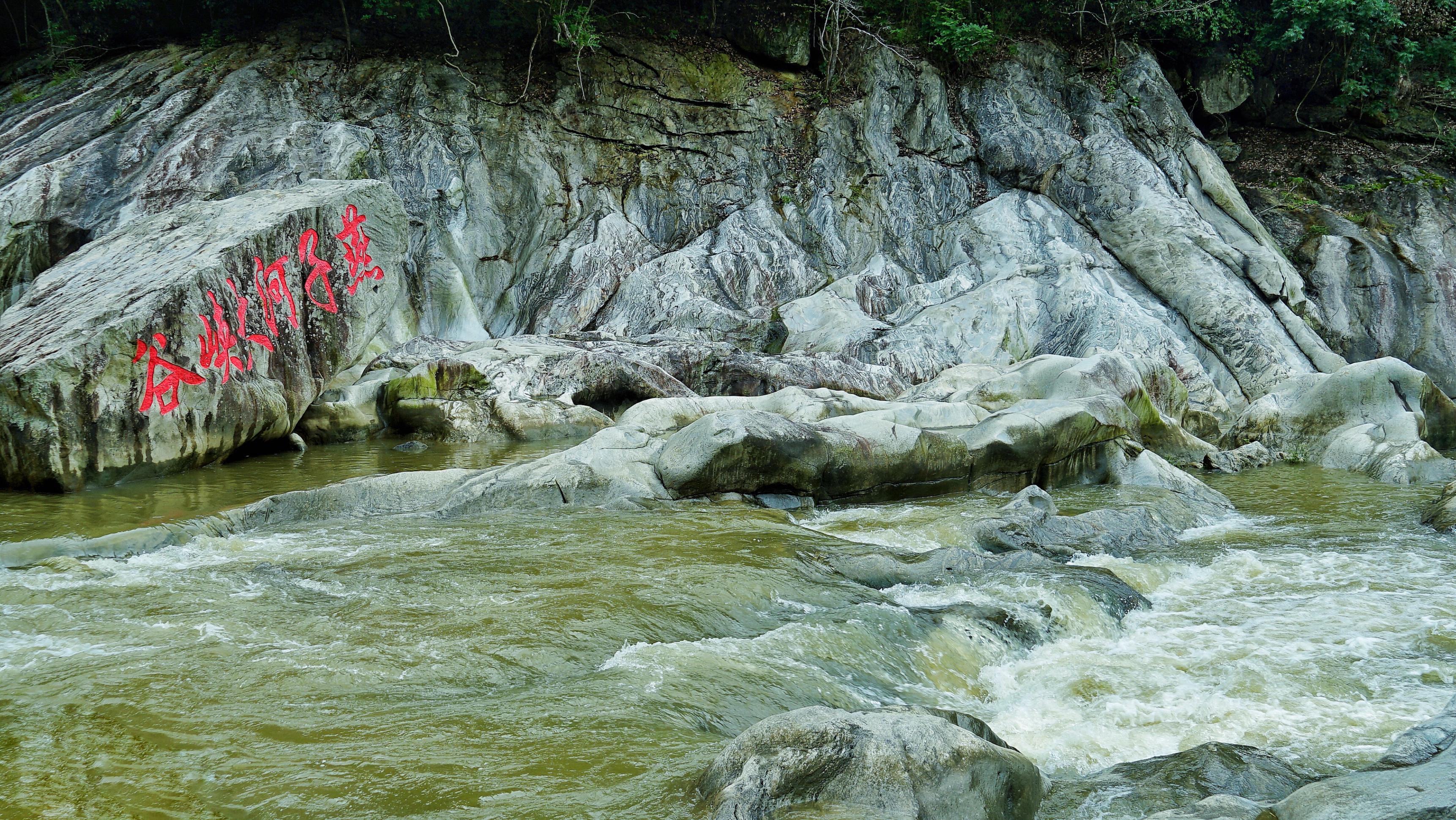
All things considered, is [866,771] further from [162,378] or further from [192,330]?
[192,330]

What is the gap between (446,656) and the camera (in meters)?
4.79

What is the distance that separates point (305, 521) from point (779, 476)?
4.49 meters

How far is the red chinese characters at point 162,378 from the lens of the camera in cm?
973

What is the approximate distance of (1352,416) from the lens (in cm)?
1411

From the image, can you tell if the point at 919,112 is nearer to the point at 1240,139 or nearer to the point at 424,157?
the point at 1240,139

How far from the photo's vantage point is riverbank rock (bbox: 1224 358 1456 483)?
43.8 ft

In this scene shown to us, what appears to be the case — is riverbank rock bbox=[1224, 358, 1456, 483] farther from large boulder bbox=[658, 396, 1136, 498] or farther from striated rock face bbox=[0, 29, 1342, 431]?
large boulder bbox=[658, 396, 1136, 498]

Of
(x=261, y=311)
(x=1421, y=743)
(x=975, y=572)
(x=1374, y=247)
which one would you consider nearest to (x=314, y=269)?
(x=261, y=311)

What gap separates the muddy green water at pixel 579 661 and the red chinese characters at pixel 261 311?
2.07 m

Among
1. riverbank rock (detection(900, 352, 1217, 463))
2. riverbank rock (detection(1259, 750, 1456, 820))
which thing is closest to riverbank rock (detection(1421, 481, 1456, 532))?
riverbank rock (detection(900, 352, 1217, 463))

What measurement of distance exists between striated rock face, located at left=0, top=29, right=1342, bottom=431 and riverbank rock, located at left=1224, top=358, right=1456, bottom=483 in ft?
5.52

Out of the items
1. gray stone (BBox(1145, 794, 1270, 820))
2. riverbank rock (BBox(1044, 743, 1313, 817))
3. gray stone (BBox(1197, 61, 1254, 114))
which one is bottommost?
riverbank rock (BBox(1044, 743, 1313, 817))

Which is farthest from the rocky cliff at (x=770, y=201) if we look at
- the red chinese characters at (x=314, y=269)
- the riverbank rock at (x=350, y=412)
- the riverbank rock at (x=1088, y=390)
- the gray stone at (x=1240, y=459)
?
the red chinese characters at (x=314, y=269)

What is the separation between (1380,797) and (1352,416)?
13.5 meters
